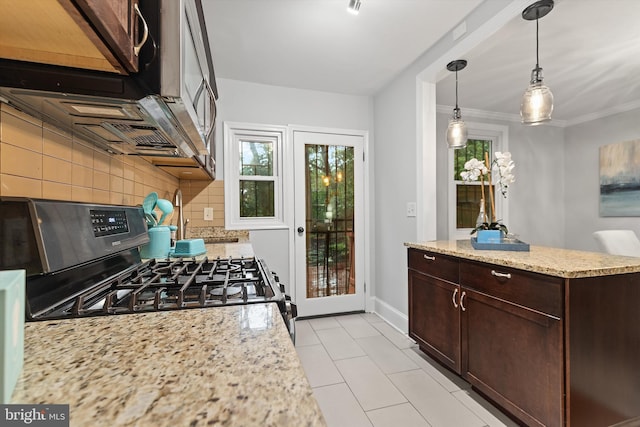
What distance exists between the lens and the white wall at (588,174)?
348 centimetres

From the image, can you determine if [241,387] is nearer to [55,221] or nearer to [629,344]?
[55,221]

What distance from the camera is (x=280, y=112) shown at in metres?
3.01

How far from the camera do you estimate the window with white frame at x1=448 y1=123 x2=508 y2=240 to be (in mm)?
3549

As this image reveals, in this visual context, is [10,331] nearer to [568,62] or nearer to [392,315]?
[392,315]

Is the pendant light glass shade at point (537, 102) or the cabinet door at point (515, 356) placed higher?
the pendant light glass shade at point (537, 102)

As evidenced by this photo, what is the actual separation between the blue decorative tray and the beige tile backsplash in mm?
2032

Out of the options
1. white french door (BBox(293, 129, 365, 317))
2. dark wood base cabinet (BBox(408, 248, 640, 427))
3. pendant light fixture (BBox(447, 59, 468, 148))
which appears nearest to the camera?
dark wood base cabinet (BBox(408, 248, 640, 427))

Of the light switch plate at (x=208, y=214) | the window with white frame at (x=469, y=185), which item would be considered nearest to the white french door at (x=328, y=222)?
the light switch plate at (x=208, y=214)

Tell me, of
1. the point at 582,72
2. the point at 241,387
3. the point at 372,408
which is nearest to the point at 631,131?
the point at 582,72

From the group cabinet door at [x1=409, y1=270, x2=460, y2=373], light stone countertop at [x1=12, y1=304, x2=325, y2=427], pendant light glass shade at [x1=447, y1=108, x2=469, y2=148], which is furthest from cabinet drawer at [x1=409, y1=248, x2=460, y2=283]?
light stone countertop at [x1=12, y1=304, x2=325, y2=427]

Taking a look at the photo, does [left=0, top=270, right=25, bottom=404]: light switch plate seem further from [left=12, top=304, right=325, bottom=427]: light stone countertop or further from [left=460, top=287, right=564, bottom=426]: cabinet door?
[left=460, top=287, right=564, bottom=426]: cabinet door

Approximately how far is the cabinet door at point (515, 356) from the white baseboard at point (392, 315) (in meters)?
0.93

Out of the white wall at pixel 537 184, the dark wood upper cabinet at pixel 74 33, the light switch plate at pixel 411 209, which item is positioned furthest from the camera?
the white wall at pixel 537 184

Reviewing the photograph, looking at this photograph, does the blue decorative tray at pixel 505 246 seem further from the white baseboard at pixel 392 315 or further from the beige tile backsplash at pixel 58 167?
the beige tile backsplash at pixel 58 167
